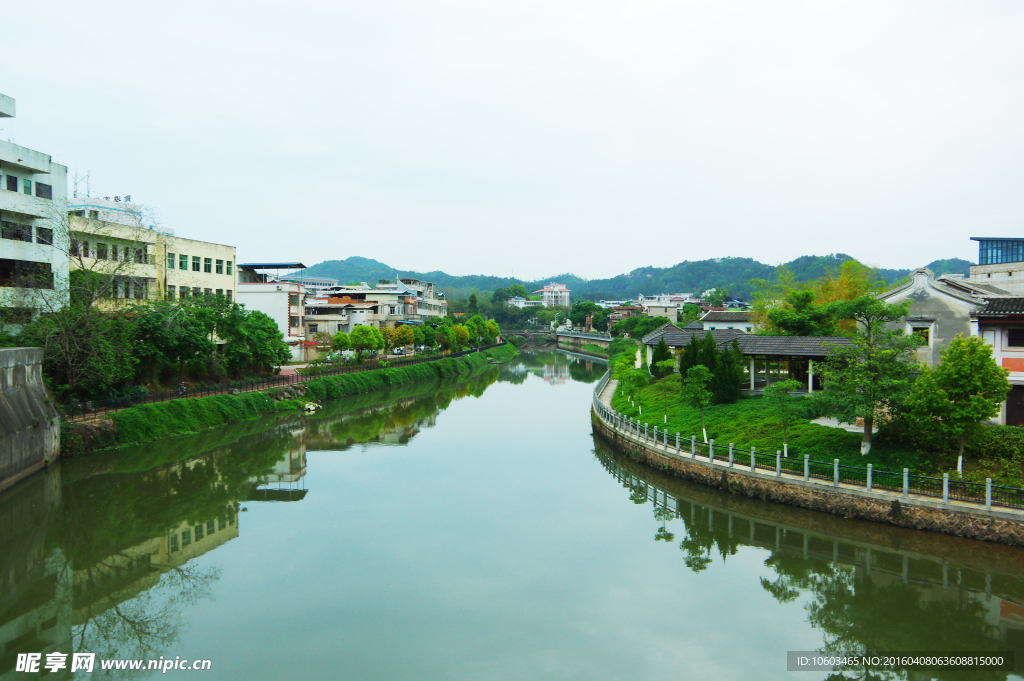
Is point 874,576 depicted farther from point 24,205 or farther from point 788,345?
point 24,205

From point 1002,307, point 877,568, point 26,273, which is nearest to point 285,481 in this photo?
point 26,273

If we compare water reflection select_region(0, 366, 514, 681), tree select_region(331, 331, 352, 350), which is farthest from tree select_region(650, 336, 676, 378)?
tree select_region(331, 331, 352, 350)

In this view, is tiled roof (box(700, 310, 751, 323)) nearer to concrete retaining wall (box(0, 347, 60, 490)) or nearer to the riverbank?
the riverbank

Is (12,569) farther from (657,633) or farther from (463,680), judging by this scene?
(657,633)

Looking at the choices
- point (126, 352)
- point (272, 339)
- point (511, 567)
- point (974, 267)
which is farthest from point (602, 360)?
point (511, 567)

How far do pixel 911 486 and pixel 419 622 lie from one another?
418 inches

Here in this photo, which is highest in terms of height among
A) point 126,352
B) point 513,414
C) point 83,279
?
point 83,279

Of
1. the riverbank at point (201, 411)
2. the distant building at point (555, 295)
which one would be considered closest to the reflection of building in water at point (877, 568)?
the riverbank at point (201, 411)

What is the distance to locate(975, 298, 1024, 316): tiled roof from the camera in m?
15.2

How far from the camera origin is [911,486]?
13227mm

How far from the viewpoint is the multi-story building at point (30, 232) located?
2150 cm

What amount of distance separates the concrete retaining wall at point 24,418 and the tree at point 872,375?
66.4ft

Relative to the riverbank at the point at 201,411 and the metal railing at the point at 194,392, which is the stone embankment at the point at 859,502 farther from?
the metal railing at the point at 194,392

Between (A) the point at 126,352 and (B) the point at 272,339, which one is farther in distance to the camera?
(B) the point at 272,339
